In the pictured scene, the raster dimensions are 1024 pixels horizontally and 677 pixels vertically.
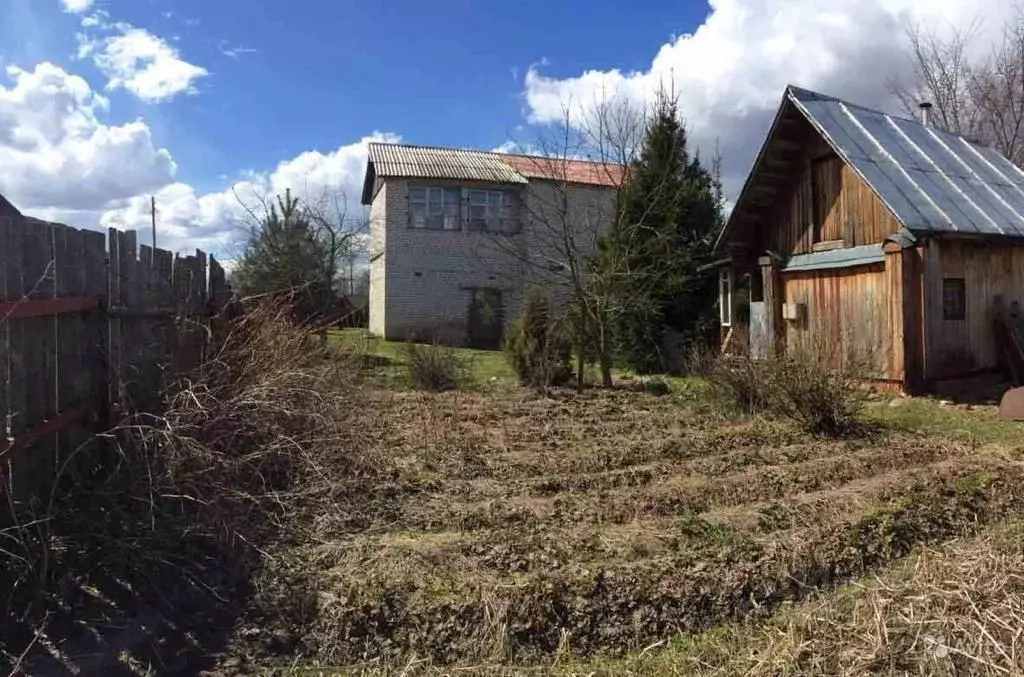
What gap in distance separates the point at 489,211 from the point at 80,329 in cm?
2463

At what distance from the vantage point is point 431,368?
13109 millimetres

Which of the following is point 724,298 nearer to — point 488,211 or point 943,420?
point 943,420

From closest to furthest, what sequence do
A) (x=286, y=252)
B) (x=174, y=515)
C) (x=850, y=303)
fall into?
(x=174, y=515)
(x=850, y=303)
(x=286, y=252)

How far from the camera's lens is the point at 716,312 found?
17750 mm

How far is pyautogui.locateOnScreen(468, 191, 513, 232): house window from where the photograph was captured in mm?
28891

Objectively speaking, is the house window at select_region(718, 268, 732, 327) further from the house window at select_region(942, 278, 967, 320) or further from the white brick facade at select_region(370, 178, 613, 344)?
the white brick facade at select_region(370, 178, 613, 344)

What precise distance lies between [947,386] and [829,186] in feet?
13.8

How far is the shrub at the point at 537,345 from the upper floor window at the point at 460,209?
1561 centimetres

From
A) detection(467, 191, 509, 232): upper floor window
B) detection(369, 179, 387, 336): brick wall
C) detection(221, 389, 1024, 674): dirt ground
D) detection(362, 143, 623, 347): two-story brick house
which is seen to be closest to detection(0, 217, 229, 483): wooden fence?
detection(221, 389, 1024, 674): dirt ground

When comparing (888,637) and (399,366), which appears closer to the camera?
(888,637)

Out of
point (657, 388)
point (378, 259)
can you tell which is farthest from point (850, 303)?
point (378, 259)

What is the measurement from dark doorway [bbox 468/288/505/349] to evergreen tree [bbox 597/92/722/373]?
11.2 m

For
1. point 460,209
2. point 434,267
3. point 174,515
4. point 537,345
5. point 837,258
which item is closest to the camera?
point 174,515

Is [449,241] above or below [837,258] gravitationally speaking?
above
